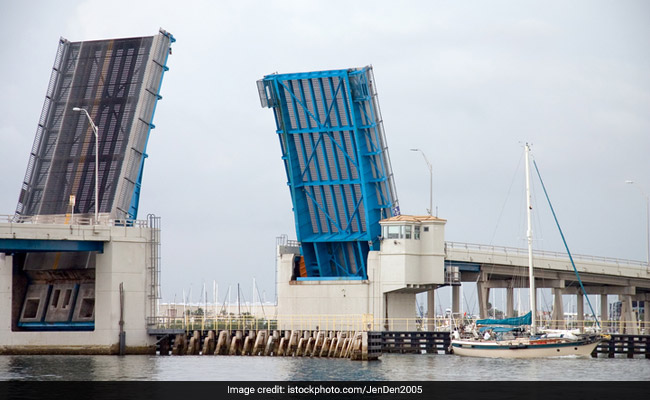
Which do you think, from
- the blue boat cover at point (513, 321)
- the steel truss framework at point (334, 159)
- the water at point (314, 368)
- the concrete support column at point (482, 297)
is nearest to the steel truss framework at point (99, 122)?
the steel truss framework at point (334, 159)

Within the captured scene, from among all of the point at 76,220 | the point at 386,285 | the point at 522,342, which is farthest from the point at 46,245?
the point at 522,342

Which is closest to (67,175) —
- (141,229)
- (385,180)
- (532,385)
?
(141,229)

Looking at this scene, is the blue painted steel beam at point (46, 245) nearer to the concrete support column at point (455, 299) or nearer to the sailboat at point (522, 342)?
the sailboat at point (522, 342)

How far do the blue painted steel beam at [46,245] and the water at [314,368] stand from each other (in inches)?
192

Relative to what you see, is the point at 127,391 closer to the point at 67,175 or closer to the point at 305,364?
the point at 305,364

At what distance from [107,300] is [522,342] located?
1902 centimetres

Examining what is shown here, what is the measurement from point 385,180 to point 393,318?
7906 millimetres

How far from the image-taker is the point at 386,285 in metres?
64.6

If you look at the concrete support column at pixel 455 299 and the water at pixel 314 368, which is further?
the concrete support column at pixel 455 299

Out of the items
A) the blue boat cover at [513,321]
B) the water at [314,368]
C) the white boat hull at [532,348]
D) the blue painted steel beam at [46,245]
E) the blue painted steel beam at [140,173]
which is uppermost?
the blue painted steel beam at [140,173]

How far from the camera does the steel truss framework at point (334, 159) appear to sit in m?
59.6

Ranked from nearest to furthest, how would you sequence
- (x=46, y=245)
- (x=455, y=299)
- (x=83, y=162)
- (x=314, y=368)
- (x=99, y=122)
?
(x=314, y=368) → (x=46, y=245) → (x=99, y=122) → (x=83, y=162) → (x=455, y=299)

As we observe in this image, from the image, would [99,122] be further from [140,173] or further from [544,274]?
[544,274]

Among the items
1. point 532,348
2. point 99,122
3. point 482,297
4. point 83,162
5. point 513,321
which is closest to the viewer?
point 532,348
